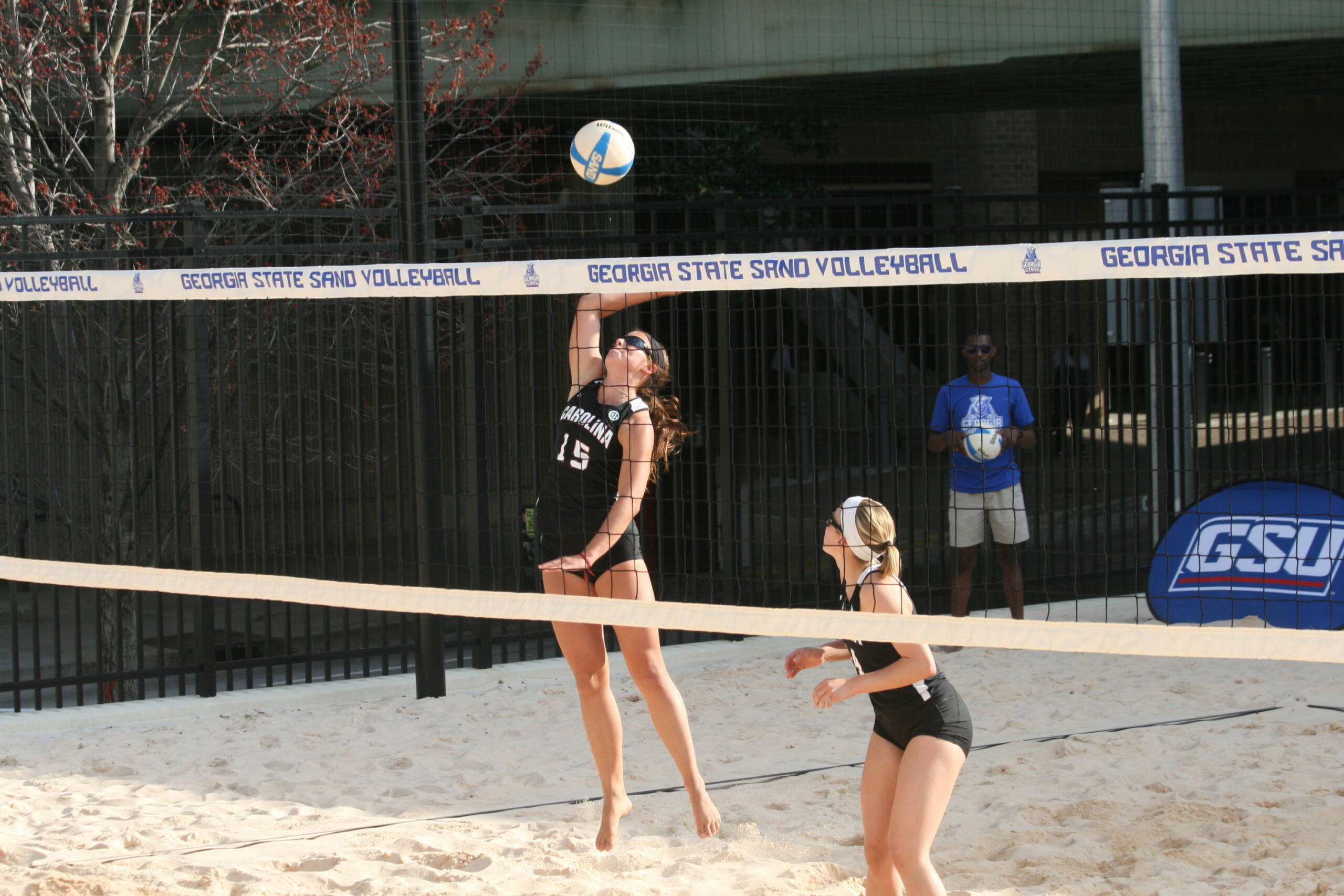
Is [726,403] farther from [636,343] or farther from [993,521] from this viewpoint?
[636,343]

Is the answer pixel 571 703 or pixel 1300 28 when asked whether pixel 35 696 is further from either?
pixel 1300 28

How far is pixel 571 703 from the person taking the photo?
24.6 feet

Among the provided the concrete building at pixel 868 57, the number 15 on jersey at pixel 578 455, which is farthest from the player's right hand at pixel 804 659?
the concrete building at pixel 868 57

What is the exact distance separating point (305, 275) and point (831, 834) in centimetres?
296

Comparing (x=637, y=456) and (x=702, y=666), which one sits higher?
(x=637, y=456)

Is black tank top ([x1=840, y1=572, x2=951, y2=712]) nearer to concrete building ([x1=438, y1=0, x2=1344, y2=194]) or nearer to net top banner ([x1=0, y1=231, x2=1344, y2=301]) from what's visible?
net top banner ([x1=0, y1=231, x2=1344, y2=301])

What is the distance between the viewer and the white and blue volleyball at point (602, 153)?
547cm

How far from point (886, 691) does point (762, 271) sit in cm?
149

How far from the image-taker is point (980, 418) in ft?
25.7

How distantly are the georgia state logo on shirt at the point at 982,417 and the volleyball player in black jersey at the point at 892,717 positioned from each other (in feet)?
12.4

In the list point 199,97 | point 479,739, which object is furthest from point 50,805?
point 199,97

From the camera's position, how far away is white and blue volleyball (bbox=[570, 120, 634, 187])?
547cm

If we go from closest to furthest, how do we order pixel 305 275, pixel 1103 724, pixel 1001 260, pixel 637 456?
pixel 1001 260 < pixel 637 456 < pixel 305 275 < pixel 1103 724

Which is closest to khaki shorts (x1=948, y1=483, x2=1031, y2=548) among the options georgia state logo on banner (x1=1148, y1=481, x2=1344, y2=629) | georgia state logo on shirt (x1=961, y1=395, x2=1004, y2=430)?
georgia state logo on shirt (x1=961, y1=395, x2=1004, y2=430)
